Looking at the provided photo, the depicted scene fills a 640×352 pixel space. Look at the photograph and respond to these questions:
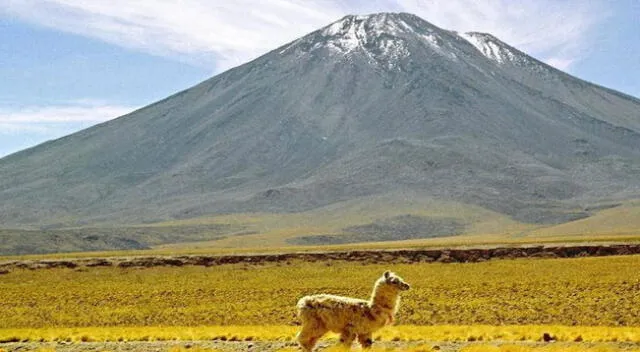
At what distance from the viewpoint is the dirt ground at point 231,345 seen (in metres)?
16.0

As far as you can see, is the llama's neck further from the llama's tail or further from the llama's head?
the llama's tail

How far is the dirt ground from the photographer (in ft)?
52.3

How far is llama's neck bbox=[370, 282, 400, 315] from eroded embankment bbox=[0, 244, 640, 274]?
3951cm

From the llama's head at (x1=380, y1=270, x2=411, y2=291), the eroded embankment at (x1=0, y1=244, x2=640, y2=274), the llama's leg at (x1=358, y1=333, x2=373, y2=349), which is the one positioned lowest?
the llama's leg at (x1=358, y1=333, x2=373, y2=349)

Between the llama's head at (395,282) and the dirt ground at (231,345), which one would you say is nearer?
the llama's head at (395,282)

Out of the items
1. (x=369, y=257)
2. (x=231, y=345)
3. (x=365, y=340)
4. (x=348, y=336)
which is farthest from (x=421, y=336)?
(x=369, y=257)

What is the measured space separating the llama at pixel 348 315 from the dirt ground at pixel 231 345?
3.74 ft

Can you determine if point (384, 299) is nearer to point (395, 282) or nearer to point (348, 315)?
point (395, 282)

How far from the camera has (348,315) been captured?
1363 centimetres

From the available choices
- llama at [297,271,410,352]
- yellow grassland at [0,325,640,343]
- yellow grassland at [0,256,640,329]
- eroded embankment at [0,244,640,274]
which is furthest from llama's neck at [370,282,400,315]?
eroded embankment at [0,244,640,274]

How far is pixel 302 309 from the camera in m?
13.6

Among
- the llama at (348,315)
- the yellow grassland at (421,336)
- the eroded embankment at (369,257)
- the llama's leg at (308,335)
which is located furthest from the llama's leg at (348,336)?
the eroded embankment at (369,257)

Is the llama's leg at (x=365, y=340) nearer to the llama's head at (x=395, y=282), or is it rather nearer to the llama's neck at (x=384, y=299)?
the llama's neck at (x=384, y=299)

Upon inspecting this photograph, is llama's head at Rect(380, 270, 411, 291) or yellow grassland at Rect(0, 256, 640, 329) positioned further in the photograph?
yellow grassland at Rect(0, 256, 640, 329)
